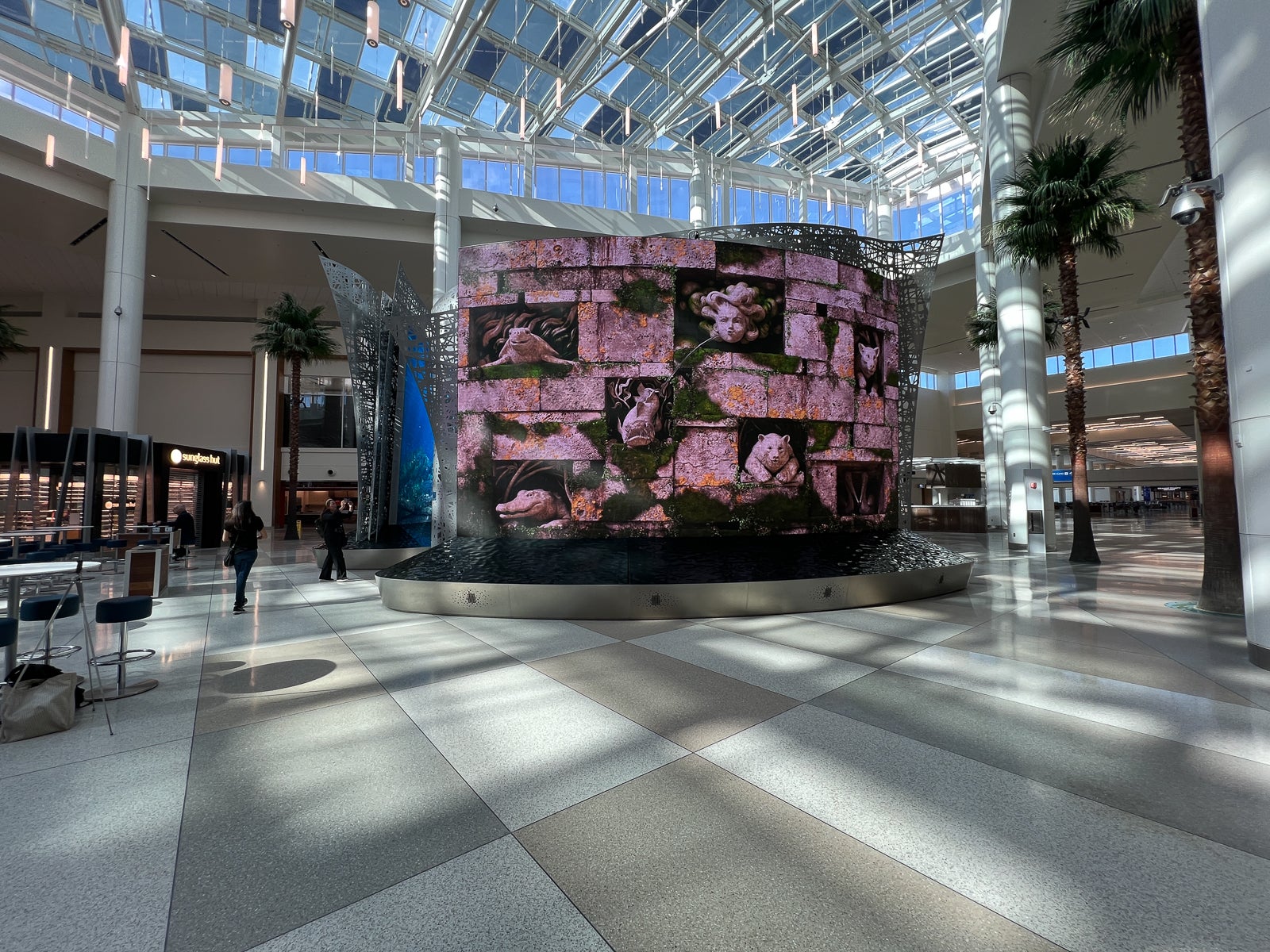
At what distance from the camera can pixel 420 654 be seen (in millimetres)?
5957

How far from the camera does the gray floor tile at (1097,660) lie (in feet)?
15.3

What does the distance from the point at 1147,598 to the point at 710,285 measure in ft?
27.7

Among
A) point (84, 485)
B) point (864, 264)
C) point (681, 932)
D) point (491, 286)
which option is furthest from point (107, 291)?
point (681, 932)

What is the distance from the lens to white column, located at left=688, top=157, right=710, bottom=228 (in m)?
29.0

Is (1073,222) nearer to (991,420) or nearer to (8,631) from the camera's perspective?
(991,420)

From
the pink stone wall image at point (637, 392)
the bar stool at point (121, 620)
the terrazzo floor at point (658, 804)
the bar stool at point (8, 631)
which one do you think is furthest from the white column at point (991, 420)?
the bar stool at point (8, 631)

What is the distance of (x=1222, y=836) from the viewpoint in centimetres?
258

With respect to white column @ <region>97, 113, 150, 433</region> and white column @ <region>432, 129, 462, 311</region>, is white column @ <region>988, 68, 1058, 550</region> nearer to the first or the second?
white column @ <region>432, 129, 462, 311</region>

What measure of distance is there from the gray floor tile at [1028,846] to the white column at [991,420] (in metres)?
24.9

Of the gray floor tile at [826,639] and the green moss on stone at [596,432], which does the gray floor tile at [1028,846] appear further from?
the green moss on stone at [596,432]

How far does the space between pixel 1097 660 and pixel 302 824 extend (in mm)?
6588

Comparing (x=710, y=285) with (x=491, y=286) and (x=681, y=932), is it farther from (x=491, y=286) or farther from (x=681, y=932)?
(x=681, y=932)

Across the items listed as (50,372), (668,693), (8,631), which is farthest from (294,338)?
(668,693)

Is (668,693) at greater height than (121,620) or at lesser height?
lesser
